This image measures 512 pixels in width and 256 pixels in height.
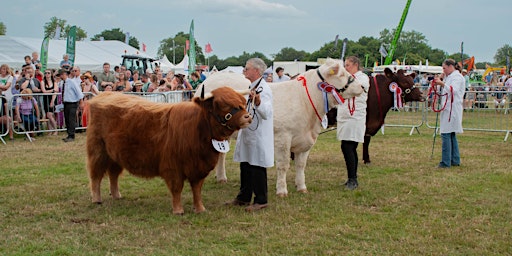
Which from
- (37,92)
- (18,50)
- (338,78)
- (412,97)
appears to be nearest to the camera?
(338,78)

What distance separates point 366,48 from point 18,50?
62.3m

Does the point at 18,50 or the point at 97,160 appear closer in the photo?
the point at 97,160

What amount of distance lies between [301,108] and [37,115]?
29.8 ft

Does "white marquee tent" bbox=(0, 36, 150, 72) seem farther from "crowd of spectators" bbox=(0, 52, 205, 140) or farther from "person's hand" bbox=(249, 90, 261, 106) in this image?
"person's hand" bbox=(249, 90, 261, 106)

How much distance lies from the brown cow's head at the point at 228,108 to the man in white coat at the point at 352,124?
8.23ft

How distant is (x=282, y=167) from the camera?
732 cm

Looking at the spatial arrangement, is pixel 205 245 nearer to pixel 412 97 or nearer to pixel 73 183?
pixel 73 183

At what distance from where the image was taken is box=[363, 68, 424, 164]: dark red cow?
9.85 m

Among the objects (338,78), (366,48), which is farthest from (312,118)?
(366,48)

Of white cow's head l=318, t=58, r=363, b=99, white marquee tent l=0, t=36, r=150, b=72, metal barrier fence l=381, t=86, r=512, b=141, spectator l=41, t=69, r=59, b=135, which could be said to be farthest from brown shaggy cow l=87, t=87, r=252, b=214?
white marquee tent l=0, t=36, r=150, b=72

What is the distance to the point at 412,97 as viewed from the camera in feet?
35.4

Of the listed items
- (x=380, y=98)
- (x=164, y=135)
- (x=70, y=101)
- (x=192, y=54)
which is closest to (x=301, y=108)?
(x=164, y=135)

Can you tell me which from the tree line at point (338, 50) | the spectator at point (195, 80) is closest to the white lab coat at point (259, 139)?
the spectator at point (195, 80)

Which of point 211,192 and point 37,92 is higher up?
point 37,92
